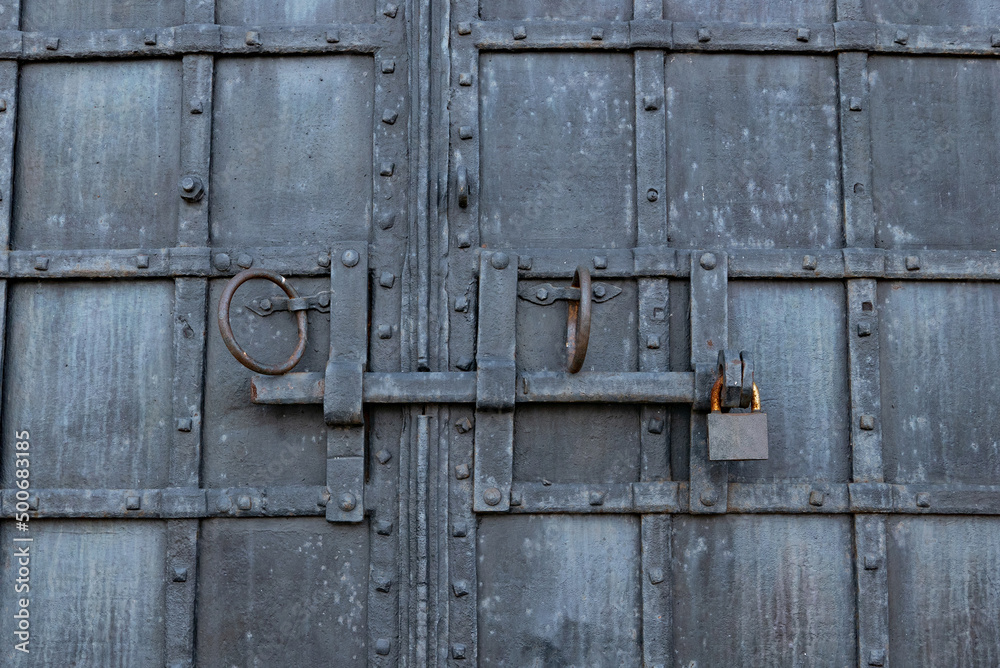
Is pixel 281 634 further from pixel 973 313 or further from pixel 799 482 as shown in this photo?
pixel 973 313

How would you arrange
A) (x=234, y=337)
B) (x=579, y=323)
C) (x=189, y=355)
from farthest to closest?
(x=189, y=355) < (x=234, y=337) < (x=579, y=323)

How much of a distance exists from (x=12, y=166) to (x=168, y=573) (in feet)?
3.42

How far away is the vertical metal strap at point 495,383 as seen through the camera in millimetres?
2070

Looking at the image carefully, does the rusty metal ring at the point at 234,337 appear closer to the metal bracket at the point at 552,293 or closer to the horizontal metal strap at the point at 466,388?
the horizontal metal strap at the point at 466,388

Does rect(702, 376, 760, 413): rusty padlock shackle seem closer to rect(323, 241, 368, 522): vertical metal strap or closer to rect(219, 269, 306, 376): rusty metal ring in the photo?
rect(323, 241, 368, 522): vertical metal strap

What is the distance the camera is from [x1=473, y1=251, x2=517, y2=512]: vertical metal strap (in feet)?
6.79

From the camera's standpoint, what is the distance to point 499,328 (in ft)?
6.95

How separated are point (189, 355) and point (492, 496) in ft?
2.53

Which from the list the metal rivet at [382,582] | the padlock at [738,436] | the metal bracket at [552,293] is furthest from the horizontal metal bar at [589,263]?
the metal rivet at [382,582]

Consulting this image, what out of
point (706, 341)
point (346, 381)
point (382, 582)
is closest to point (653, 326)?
point (706, 341)

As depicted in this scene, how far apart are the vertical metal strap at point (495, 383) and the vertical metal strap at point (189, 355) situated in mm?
647

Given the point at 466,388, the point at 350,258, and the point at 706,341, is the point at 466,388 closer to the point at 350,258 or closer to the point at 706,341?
the point at 350,258

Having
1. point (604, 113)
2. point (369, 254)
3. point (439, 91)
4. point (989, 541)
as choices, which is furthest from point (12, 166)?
point (989, 541)

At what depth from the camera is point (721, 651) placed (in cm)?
209
